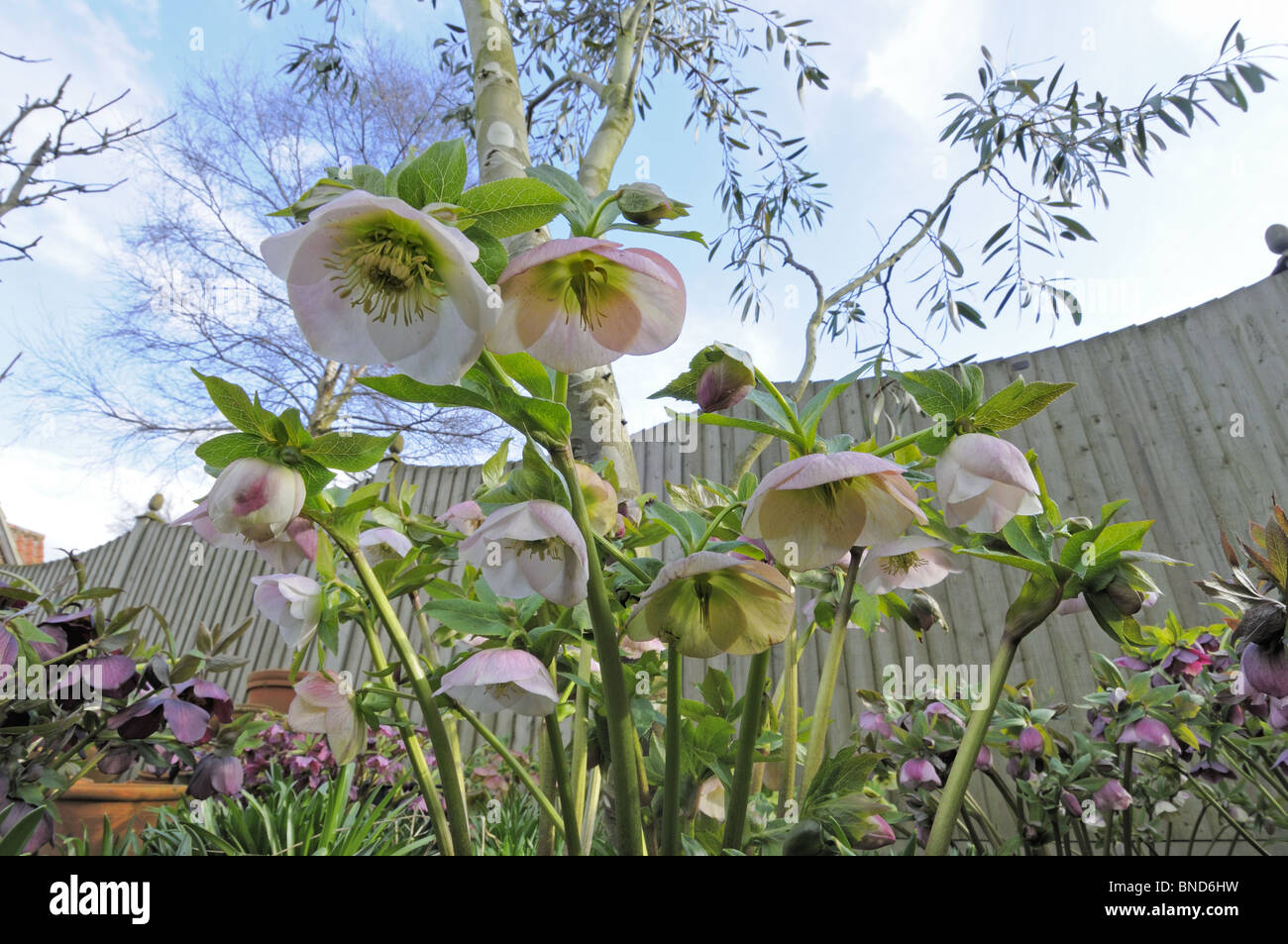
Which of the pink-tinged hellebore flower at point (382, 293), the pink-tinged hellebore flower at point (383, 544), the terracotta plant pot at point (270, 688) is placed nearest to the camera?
the pink-tinged hellebore flower at point (382, 293)

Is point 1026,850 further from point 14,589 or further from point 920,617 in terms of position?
point 14,589

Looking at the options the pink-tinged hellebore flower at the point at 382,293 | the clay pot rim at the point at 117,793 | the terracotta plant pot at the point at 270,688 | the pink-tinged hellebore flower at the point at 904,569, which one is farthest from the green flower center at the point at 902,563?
the terracotta plant pot at the point at 270,688

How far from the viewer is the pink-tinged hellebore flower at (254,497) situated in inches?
13.6

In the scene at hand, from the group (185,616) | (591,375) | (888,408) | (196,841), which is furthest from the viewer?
(185,616)

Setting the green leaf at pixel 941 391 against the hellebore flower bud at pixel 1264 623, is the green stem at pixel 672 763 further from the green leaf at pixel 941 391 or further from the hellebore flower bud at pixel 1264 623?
the hellebore flower bud at pixel 1264 623

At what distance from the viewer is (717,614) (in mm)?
382

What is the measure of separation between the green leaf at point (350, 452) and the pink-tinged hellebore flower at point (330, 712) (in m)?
0.18

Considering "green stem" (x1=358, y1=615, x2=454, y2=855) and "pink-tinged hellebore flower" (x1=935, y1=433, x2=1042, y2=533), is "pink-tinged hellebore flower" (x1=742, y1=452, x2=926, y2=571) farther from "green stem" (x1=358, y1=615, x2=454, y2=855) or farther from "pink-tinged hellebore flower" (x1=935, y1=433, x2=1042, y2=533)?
"green stem" (x1=358, y1=615, x2=454, y2=855)

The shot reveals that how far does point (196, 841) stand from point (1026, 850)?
1.21 meters

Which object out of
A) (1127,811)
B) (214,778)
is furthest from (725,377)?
(1127,811)

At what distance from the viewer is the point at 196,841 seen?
1.11m
